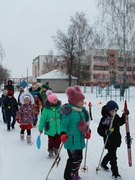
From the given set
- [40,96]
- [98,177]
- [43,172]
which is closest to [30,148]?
[43,172]

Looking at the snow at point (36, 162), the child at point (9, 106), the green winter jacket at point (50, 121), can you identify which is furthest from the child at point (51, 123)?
the child at point (9, 106)

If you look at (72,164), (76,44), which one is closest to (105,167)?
(72,164)

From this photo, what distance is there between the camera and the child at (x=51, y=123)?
5783 mm

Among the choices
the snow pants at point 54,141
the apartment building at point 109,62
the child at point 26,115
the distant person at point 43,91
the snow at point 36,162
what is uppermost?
the apartment building at point 109,62

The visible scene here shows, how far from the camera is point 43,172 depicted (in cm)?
493

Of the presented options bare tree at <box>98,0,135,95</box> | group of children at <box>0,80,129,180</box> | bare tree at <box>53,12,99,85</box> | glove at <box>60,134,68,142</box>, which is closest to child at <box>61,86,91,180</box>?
group of children at <box>0,80,129,180</box>

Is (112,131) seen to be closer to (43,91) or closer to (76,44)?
(43,91)

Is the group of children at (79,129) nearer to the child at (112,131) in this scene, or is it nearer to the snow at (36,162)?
the child at (112,131)

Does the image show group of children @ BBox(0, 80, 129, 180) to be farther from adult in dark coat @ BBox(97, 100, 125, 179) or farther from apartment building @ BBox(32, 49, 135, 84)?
apartment building @ BBox(32, 49, 135, 84)

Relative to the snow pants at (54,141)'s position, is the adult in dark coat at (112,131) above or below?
above

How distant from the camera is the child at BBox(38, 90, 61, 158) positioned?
19.0 ft

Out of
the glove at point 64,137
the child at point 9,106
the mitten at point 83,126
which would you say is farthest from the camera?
the child at point 9,106

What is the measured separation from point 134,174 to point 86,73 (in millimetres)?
34295

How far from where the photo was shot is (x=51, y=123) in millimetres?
5824
